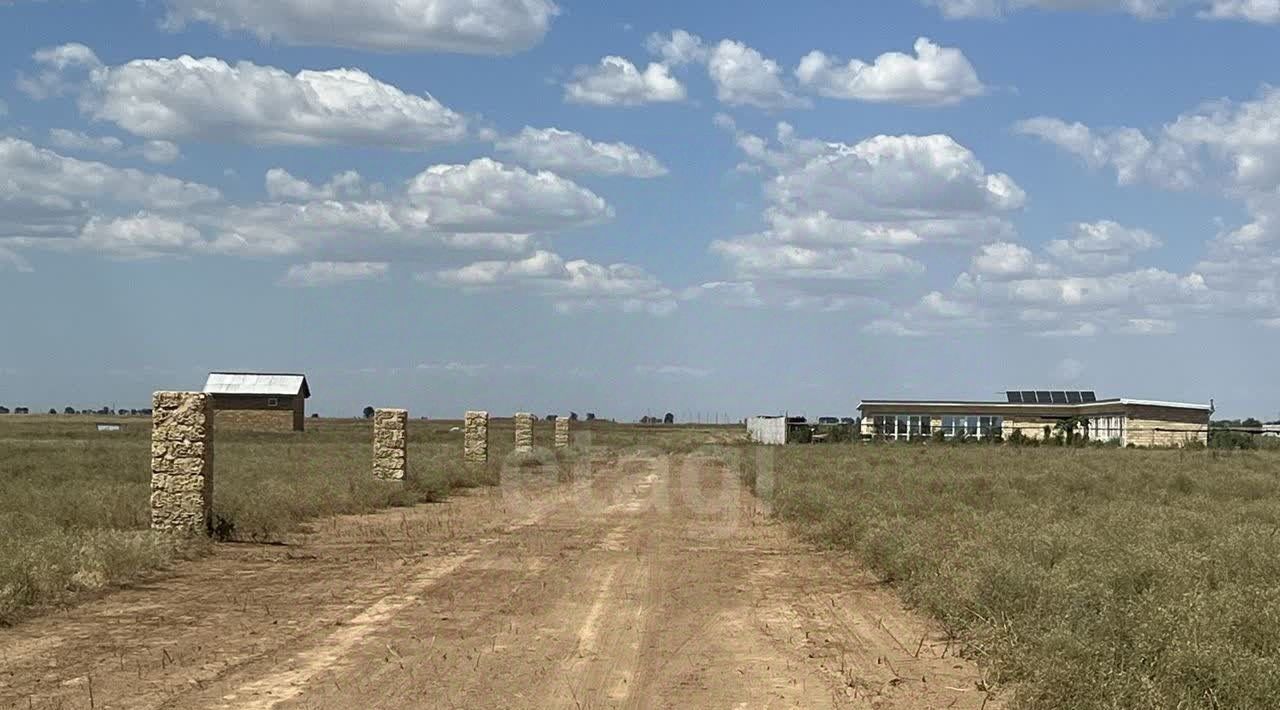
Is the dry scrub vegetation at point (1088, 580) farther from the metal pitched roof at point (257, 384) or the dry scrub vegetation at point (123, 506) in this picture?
the metal pitched roof at point (257, 384)

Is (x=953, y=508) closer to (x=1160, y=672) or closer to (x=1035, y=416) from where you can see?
(x=1160, y=672)

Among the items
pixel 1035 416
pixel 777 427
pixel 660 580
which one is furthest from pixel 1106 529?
pixel 1035 416

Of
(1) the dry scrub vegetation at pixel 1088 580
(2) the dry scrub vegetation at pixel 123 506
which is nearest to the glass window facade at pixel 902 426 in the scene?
(2) the dry scrub vegetation at pixel 123 506

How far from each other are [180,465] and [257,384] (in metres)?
74.3

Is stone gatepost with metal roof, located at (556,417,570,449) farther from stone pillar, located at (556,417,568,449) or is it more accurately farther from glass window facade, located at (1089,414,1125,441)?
glass window facade, located at (1089,414,1125,441)

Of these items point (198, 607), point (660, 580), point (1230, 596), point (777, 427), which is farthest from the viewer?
point (777, 427)

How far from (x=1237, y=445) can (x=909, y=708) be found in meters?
57.7

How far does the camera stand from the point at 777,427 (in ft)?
257

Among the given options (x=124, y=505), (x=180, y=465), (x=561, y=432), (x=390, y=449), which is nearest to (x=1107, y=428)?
(x=561, y=432)

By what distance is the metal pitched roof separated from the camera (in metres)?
89.3

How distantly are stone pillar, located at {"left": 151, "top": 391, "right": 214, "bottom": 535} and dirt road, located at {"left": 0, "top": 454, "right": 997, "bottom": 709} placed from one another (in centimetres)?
97

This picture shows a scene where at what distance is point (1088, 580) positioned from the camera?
11445 millimetres

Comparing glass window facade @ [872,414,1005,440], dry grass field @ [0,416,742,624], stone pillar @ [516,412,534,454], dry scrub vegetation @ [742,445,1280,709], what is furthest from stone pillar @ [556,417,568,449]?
dry scrub vegetation @ [742,445,1280,709]

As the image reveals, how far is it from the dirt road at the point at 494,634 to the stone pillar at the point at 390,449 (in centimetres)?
1081
